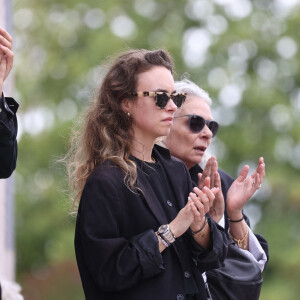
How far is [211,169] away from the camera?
14.2ft

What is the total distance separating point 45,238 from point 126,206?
39.6ft

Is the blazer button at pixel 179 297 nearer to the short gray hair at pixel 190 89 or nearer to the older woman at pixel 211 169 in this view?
the older woman at pixel 211 169

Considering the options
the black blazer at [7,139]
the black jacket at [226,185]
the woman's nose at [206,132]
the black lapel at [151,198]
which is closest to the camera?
the black blazer at [7,139]

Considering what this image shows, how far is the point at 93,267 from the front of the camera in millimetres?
3562

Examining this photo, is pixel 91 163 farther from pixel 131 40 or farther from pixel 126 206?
pixel 131 40

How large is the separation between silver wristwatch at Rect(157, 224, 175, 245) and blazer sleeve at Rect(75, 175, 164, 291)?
0.04 meters

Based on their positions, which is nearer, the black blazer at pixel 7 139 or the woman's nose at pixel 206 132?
the black blazer at pixel 7 139

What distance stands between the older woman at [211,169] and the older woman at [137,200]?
444 millimetres

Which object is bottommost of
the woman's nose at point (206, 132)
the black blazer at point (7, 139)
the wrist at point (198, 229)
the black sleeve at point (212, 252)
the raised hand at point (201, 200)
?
the black sleeve at point (212, 252)

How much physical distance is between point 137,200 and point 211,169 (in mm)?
752

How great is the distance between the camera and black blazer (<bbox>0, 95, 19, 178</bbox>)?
136 inches

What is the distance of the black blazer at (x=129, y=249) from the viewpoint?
3.52 m

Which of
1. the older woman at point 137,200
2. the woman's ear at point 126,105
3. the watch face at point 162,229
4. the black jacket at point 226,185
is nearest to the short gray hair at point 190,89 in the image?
the black jacket at point 226,185

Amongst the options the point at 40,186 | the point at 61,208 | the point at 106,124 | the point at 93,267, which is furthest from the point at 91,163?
the point at 40,186
